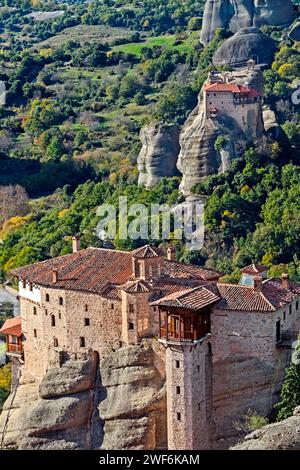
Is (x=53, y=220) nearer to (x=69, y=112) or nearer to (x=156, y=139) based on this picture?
(x=156, y=139)

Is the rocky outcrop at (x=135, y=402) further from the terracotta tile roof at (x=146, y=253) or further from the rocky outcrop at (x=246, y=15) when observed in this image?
the rocky outcrop at (x=246, y=15)

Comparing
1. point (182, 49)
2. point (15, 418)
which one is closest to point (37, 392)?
point (15, 418)

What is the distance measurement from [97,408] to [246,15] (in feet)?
197

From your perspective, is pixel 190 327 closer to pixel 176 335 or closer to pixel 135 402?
pixel 176 335

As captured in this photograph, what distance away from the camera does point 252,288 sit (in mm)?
44719

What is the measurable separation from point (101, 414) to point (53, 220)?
101 ft

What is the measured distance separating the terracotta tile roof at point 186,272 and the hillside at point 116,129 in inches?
535

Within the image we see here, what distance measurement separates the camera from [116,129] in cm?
9006

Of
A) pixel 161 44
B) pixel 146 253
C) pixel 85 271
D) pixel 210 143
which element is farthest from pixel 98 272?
pixel 161 44

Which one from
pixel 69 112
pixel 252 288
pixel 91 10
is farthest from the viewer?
pixel 91 10

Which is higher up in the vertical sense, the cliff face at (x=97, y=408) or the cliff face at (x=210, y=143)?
the cliff face at (x=210, y=143)

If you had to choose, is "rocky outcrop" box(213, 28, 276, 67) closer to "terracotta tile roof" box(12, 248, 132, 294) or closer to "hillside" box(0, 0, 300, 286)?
"hillside" box(0, 0, 300, 286)

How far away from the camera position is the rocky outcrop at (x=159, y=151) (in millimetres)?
73750

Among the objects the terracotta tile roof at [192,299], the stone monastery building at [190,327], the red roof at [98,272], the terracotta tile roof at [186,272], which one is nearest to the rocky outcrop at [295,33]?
the red roof at [98,272]
